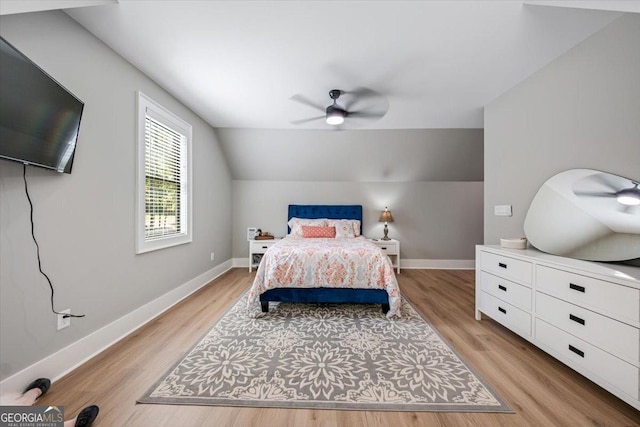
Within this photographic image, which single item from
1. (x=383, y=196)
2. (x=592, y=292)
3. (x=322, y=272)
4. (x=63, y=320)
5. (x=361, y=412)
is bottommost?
(x=361, y=412)

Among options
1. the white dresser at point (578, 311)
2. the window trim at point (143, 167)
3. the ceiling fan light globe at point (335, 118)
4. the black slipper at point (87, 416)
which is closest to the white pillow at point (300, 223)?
the window trim at point (143, 167)

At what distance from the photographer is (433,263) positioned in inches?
202

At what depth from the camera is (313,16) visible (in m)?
1.75

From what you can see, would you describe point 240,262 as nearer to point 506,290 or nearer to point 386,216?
point 386,216

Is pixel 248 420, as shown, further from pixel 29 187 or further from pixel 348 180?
pixel 348 180

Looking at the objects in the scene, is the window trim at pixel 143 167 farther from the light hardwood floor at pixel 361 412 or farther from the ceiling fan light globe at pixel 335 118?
the ceiling fan light globe at pixel 335 118

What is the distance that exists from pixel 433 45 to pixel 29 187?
3.06 m

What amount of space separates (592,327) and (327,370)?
1731 mm

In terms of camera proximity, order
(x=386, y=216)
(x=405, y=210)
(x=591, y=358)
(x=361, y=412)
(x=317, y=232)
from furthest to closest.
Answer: (x=405, y=210) → (x=386, y=216) → (x=317, y=232) → (x=591, y=358) → (x=361, y=412)

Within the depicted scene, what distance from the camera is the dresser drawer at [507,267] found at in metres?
2.08

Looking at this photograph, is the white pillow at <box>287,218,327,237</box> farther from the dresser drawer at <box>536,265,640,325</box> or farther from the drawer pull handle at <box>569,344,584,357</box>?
the drawer pull handle at <box>569,344,584,357</box>

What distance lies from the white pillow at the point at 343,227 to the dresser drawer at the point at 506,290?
2.36 meters

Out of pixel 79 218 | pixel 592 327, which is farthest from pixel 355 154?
pixel 79 218

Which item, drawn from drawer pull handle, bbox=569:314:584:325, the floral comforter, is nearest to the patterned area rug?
the floral comforter
